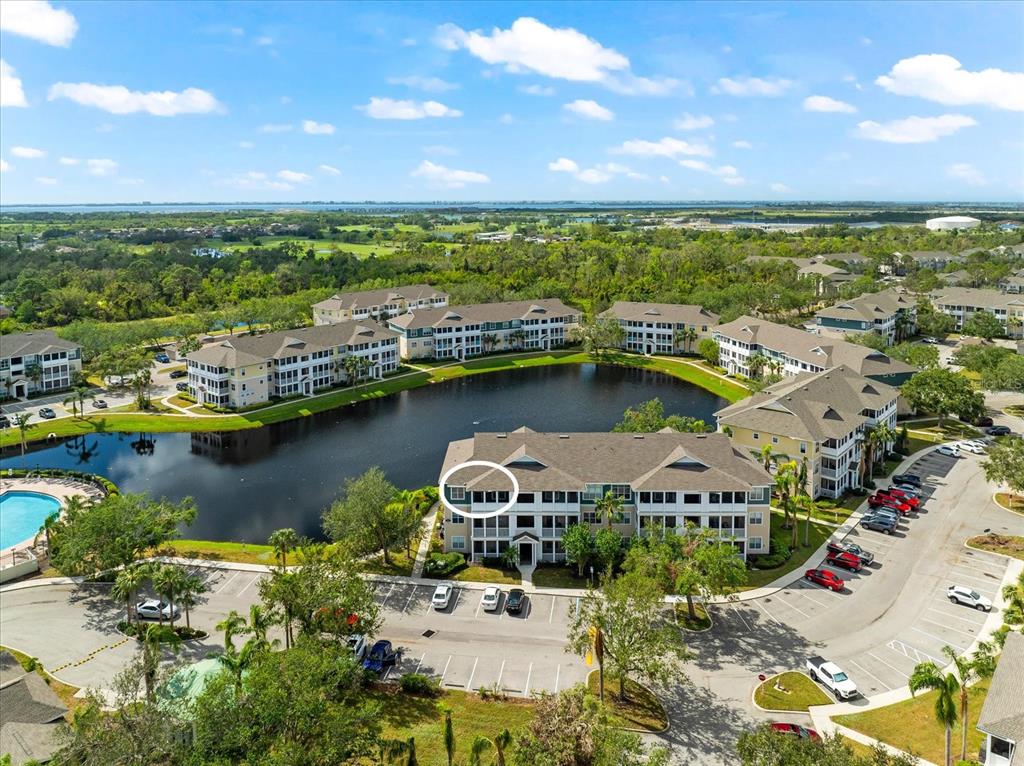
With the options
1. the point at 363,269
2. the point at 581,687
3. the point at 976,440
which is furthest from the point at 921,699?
the point at 363,269

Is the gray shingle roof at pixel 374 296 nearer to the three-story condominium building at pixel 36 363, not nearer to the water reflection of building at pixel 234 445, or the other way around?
the three-story condominium building at pixel 36 363

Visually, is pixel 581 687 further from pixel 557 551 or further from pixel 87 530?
pixel 87 530

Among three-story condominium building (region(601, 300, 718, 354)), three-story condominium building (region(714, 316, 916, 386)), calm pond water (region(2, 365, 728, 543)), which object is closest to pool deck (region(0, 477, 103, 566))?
calm pond water (region(2, 365, 728, 543))

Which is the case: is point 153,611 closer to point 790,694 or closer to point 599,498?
point 599,498

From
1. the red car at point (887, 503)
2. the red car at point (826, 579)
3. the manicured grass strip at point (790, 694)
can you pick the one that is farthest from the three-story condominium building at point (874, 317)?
the manicured grass strip at point (790, 694)

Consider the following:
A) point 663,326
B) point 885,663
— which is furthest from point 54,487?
point 663,326
